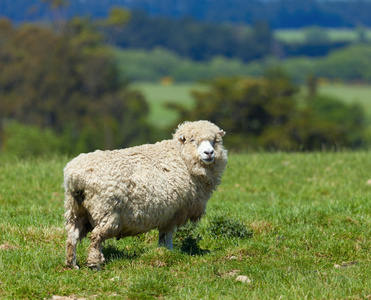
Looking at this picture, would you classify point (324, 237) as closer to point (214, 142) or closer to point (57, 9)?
point (214, 142)

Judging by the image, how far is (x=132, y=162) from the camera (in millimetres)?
6426

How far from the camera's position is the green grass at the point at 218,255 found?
5469 millimetres

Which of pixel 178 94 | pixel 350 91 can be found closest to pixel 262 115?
pixel 178 94

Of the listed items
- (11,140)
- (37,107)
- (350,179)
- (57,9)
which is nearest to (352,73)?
(57,9)

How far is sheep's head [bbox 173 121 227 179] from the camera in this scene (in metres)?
6.63

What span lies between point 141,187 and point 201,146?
87 centimetres

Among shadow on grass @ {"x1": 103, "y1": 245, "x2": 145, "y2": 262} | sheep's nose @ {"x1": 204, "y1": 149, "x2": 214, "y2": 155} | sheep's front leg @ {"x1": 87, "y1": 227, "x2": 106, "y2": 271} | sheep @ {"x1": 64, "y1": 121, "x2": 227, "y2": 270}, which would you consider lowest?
shadow on grass @ {"x1": 103, "y1": 245, "x2": 145, "y2": 262}

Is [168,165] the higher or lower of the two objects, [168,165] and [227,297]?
the higher

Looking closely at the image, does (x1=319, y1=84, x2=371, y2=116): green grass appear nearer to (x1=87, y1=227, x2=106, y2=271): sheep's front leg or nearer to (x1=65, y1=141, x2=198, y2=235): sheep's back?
(x1=65, y1=141, x2=198, y2=235): sheep's back

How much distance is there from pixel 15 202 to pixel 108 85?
277ft

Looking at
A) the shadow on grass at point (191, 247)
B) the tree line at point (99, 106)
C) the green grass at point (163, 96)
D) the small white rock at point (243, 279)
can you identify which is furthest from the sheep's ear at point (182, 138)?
the green grass at point (163, 96)

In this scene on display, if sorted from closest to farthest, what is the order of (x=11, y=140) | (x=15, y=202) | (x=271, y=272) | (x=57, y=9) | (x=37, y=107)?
1. (x=271, y=272)
2. (x=15, y=202)
3. (x=11, y=140)
4. (x=37, y=107)
5. (x=57, y=9)

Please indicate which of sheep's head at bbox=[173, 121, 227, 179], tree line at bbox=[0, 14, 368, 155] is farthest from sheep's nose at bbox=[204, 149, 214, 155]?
tree line at bbox=[0, 14, 368, 155]

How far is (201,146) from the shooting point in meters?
6.61
